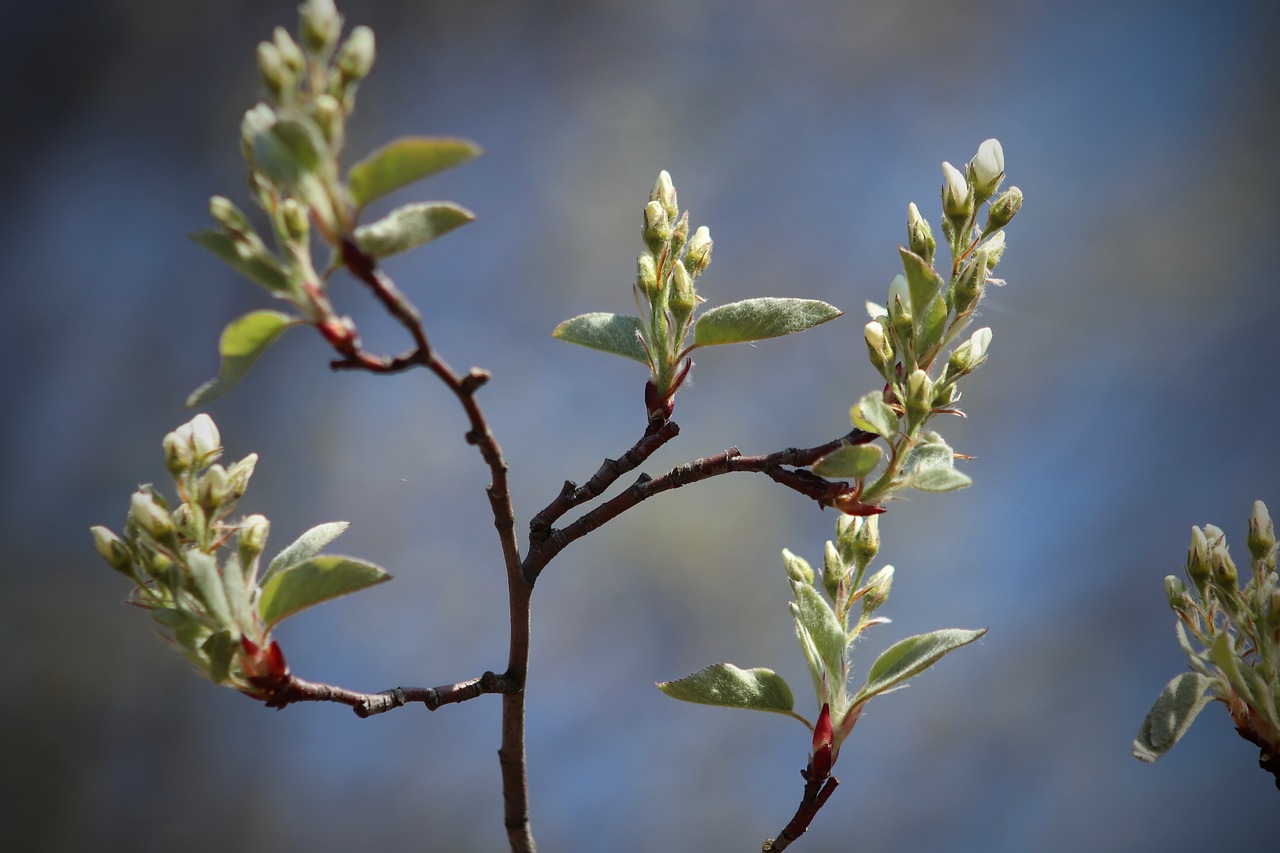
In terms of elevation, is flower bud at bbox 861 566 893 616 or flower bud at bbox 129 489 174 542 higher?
flower bud at bbox 129 489 174 542

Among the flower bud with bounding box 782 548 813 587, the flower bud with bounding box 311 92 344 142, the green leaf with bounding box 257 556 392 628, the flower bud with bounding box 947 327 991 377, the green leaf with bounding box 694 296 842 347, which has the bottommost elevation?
the green leaf with bounding box 257 556 392 628

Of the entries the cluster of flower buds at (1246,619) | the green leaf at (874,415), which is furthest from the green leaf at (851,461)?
the cluster of flower buds at (1246,619)

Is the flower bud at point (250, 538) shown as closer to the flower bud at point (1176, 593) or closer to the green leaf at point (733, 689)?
the green leaf at point (733, 689)

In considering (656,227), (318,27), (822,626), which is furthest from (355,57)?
(822,626)

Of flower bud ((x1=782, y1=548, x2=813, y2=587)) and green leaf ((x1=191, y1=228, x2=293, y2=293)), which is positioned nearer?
green leaf ((x1=191, y1=228, x2=293, y2=293))

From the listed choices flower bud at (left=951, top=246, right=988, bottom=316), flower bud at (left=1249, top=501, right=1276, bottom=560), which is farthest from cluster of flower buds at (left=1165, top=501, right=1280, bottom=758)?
flower bud at (left=951, top=246, right=988, bottom=316)

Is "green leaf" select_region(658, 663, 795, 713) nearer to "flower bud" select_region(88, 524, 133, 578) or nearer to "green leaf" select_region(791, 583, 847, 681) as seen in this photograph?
"green leaf" select_region(791, 583, 847, 681)

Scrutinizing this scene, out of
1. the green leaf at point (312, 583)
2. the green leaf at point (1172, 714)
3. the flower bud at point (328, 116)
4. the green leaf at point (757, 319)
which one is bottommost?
the green leaf at point (1172, 714)
